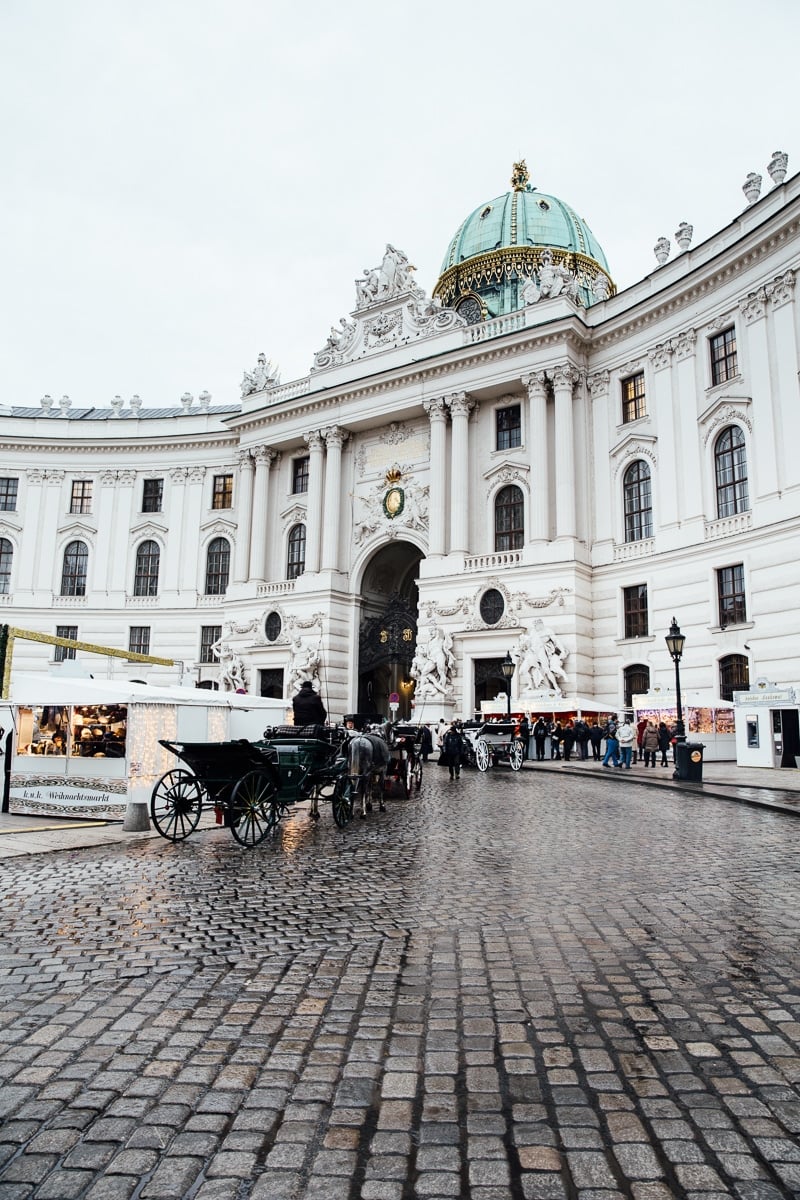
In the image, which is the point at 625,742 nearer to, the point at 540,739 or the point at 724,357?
the point at 540,739

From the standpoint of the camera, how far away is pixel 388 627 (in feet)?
129

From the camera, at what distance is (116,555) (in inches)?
1817

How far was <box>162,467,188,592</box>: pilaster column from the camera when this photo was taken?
4550cm

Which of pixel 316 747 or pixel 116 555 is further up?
pixel 116 555

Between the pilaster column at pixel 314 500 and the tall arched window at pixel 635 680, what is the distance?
16335 millimetres

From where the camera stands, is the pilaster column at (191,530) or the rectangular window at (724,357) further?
the pilaster column at (191,530)

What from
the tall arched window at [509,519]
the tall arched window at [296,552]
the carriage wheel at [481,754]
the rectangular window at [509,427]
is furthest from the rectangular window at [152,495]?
the carriage wheel at [481,754]

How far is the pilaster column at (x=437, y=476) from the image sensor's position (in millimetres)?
36138

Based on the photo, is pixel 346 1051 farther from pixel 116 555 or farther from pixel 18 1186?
pixel 116 555

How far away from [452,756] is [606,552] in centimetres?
1488

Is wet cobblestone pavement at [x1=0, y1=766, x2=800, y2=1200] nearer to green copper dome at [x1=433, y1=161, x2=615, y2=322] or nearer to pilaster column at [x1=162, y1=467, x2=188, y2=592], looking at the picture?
pilaster column at [x1=162, y1=467, x2=188, y2=592]

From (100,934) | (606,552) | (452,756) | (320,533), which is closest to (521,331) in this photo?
(606,552)

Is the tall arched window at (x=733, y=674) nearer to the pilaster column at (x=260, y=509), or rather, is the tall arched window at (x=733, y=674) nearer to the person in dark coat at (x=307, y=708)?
the person in dark coat at (x=307, y=708)

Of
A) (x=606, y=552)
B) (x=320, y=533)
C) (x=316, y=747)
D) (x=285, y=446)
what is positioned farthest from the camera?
(x=285, y=446)
